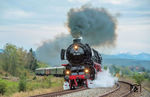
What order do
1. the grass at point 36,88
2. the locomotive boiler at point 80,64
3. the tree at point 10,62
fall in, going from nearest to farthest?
the grass at point 36,88 < the locomotive boiler at point 80,64 < the tree at point 10,62

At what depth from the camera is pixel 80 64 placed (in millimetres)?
18250

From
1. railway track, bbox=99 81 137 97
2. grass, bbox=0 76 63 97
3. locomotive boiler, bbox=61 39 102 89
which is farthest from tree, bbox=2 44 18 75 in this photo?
railway track, bbox=99 81 137 97

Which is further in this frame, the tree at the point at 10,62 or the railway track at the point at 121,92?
the tree at the point at 10,62

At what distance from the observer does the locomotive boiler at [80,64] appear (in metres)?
17.9

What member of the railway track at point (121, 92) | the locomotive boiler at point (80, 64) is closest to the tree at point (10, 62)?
the locomotive boiler at point (80, 64)

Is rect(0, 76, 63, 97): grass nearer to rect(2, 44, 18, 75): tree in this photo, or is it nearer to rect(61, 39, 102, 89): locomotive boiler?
rect(61, 39, 102, 89): locomotive boiler

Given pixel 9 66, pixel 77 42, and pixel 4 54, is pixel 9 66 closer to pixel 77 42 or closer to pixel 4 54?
pixel 4 54

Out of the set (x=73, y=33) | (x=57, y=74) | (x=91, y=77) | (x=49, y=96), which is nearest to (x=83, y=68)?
(x=91, y=77)

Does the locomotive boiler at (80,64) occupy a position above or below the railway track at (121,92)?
above

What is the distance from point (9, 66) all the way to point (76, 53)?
4001cm

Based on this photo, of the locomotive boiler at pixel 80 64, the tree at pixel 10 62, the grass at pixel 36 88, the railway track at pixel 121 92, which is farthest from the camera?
the tree at pixel 10 62

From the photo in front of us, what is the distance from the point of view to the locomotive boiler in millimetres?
17891

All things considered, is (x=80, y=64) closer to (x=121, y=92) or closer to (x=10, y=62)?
(x=121, y=92)

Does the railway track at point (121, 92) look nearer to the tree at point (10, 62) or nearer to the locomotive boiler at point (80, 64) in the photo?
the locomotive boiler at point (80, 64)
